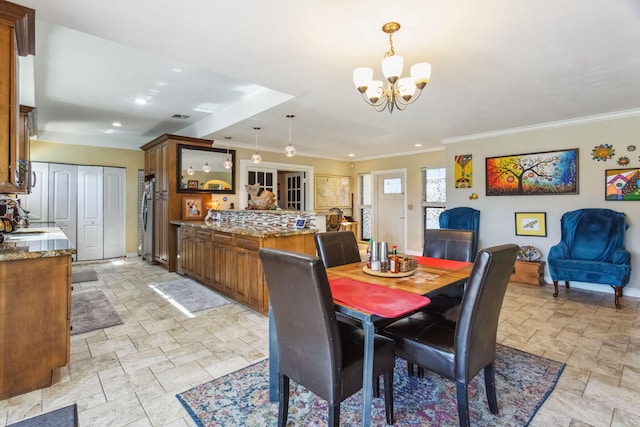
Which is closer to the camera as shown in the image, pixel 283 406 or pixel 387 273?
pixel 283 406

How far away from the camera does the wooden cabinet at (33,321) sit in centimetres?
202

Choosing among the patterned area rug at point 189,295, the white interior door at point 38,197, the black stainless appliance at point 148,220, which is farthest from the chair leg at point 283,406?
the white interior door at point 38,197

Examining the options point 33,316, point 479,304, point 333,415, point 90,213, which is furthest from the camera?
point 90,213

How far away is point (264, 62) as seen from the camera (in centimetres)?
283

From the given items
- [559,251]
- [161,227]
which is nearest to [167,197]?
[161,227]

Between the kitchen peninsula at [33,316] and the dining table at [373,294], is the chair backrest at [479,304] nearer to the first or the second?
the dining table at [373,294]

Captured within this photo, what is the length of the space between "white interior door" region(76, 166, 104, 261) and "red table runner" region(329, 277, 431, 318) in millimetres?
6535

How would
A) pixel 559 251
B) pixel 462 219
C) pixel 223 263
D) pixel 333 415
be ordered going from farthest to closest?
1. pixel 462 219
2. pixel 559 251
3. pixel 223 263
4. pixel 333 415

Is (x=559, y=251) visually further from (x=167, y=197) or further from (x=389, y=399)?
(x=167, y=197)

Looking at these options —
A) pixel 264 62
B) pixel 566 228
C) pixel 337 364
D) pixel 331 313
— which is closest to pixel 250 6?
pixel 264 62

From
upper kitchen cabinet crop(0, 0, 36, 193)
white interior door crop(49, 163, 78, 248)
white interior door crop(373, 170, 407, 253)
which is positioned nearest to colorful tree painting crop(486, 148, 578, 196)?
white interior door crop(373, 170, 407, 253)

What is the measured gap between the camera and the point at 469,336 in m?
1.57

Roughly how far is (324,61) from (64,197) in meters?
6.08

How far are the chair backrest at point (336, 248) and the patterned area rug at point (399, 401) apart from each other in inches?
35.5
